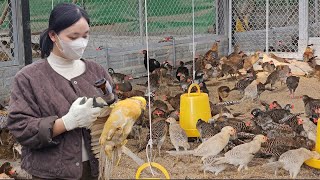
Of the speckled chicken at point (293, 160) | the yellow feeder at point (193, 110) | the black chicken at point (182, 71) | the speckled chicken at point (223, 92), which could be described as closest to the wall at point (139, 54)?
the black chicken at point (182, 71)

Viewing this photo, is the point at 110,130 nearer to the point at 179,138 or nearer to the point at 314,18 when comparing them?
the point at 179,138

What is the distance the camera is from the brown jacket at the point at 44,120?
2477 millimetres

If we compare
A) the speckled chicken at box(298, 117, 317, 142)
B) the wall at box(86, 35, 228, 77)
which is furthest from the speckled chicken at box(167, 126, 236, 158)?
the wall at box(86, 35, 228, 77)

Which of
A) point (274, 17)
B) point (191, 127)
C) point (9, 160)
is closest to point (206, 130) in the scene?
point (191, 127)

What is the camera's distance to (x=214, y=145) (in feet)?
17.7

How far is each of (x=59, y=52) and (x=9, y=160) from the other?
12.2 feet

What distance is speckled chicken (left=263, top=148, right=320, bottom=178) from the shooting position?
490 cm

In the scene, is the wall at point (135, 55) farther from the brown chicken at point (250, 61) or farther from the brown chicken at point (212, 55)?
the brown chicken at point (250, 61)

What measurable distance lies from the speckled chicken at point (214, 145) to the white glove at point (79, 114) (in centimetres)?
299

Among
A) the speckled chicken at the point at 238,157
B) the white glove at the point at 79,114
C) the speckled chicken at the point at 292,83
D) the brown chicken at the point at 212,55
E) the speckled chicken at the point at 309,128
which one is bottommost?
the speckled chicken at the point at 238,157

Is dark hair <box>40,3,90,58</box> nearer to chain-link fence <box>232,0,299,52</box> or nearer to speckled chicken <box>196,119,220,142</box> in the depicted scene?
speckled chicken <box>196,119,220,142</box>

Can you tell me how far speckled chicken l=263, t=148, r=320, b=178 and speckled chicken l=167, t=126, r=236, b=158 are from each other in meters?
0.52

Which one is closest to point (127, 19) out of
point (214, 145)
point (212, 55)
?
point (212, 55)

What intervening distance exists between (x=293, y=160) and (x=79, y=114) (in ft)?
9.69
